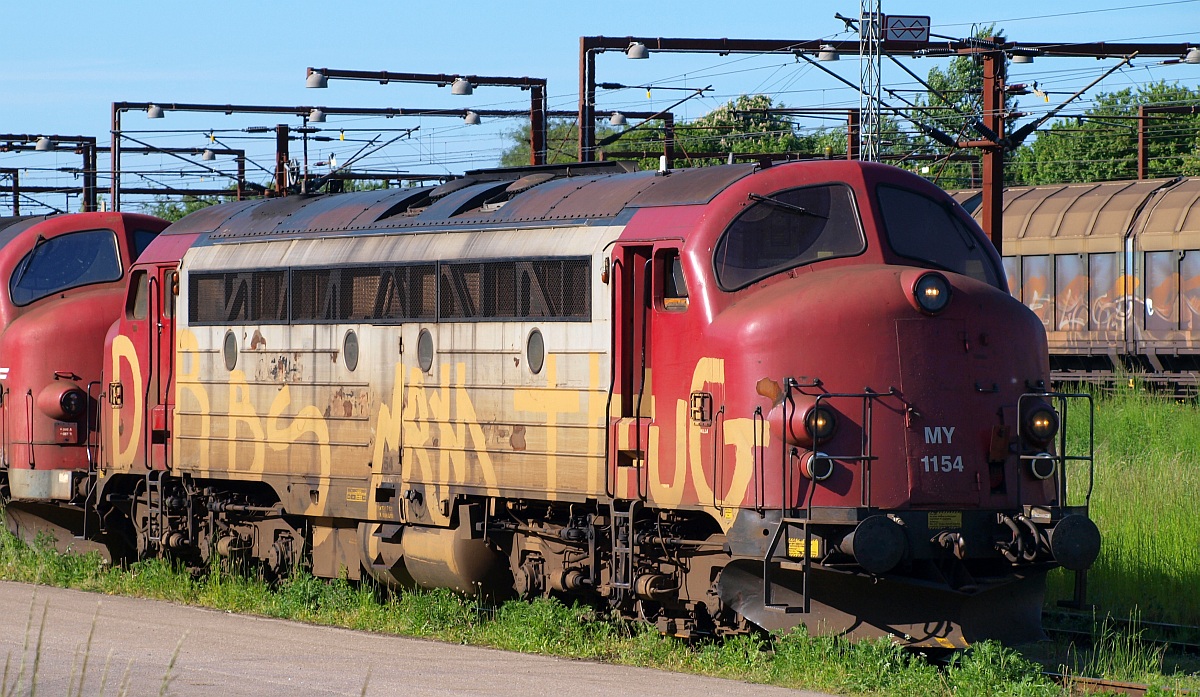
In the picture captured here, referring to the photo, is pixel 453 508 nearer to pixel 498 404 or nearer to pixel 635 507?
pixel 498 404

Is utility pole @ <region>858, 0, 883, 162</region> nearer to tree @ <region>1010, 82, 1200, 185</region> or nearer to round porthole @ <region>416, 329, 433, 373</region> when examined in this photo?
round porthole @ <region>416, 329, 433, 373</region>

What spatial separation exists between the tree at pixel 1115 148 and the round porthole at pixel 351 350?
37.1 meters

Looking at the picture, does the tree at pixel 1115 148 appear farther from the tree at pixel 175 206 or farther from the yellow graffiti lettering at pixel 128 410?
the yellow graffiti lettering at pixel 128 410

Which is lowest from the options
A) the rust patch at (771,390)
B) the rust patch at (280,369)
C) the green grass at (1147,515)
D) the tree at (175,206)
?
the green grass at (1147,515)

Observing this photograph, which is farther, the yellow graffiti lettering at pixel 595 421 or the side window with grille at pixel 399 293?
the side window with grille at pixel 399 293

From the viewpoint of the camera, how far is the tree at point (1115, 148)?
161 feet

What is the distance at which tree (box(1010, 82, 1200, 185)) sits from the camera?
161ft

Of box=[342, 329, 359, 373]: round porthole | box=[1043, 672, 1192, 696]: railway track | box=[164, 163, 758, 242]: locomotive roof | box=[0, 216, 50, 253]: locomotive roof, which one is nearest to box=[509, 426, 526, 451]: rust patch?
box=[164, 163, 758, 242]: locomotive roof

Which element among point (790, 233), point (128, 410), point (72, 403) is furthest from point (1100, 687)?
point (72, 403)

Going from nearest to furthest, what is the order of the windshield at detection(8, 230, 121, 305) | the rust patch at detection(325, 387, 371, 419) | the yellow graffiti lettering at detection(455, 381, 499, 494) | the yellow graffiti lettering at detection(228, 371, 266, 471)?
the yellow graffiti lettering at detection(455, 381, 499, 494)
the rust patch at detection(325, 387, 371, 419)
the yellow graffiti lettering at detection(228, 371, 266, 471)
the windshield at detection(8, 230, 121, 305)

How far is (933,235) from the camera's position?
11445mm

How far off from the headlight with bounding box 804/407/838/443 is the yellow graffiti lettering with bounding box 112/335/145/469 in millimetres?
8163

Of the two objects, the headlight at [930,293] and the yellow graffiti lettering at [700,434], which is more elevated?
the headlight at [930,293]

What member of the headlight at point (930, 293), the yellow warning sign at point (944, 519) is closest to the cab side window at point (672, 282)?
the headlight at point (930, 293)
